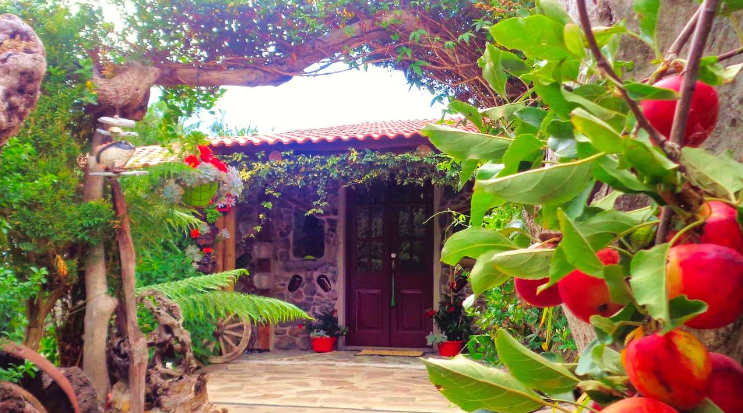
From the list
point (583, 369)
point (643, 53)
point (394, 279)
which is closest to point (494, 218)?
point (643, 53)

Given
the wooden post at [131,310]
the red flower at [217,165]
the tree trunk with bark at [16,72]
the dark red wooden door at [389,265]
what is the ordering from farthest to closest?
1. the dark red wooden door at [389,265]
2. the red flower at [217,165]
3. the wooden post at [131,310]
4. the tree trunk with bark at [16,72]

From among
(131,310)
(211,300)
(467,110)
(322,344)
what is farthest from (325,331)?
(467,110)

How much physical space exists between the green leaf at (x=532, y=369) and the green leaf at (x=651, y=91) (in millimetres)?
146

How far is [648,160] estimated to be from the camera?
0.90 feet

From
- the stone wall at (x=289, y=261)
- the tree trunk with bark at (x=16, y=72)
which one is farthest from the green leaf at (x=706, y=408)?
the stone wall at (x=289, y=261)

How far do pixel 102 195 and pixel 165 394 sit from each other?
1132 mm

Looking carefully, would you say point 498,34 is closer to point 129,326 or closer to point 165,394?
point 129,326

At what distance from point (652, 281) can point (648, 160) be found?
0.17ft

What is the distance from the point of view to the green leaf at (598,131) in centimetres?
27

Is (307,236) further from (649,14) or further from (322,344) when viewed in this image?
(649,14)

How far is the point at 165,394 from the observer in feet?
11.3

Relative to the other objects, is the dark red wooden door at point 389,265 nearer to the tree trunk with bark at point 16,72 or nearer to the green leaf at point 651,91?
the tree trunk with bark at point 16,72

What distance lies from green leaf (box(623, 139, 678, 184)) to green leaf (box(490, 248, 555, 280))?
10 centimetres

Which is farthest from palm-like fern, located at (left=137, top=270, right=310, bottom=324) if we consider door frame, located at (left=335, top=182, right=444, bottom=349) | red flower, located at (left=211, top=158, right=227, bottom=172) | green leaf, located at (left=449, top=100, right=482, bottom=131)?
green leaf, located at (left=449, top=100, right=482, bottom=131)
